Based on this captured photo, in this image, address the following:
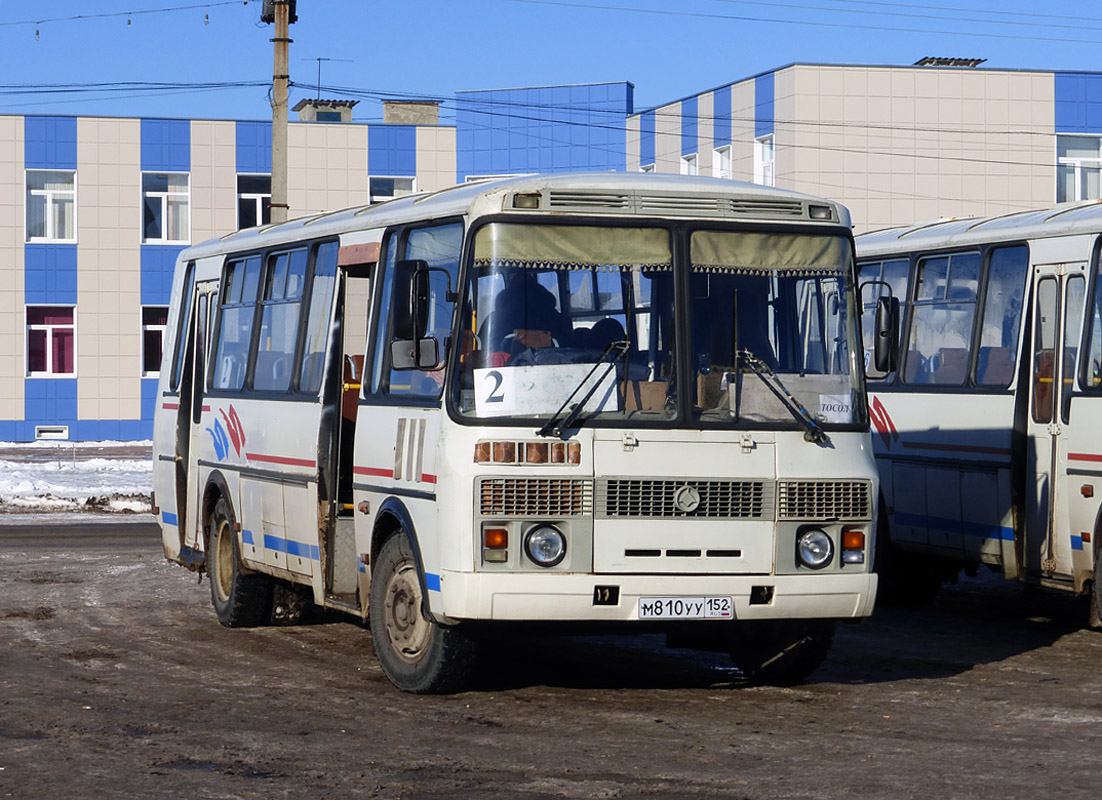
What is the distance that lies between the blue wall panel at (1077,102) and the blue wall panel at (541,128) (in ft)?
40.2

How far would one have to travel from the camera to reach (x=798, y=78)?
1630 inches

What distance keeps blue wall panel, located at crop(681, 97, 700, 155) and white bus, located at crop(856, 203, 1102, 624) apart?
3207 centimetres

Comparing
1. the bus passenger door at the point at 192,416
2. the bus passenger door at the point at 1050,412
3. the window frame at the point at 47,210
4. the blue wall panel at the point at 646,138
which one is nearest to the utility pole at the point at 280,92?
the bus passenger door at the point at 192,416

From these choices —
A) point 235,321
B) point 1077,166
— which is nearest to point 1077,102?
point 1077,166

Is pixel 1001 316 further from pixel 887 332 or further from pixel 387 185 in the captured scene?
pixel 387 185

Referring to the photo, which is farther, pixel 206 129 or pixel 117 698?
pixel 206 129

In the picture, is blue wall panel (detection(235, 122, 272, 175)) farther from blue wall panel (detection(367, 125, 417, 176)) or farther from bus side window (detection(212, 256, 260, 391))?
bus side window (detection(212, 256, 260, 391))

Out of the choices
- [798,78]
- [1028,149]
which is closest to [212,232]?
[798,78]

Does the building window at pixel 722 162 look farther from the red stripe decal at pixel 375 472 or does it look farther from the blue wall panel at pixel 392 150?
the red stripe decal at pixel 375 472

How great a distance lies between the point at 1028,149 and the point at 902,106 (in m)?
3.55

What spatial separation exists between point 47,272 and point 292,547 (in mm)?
36834

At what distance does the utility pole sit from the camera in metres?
25.6

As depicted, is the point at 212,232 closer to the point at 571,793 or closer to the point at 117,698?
the point at 117,698

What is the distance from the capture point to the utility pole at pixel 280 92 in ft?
84.1
